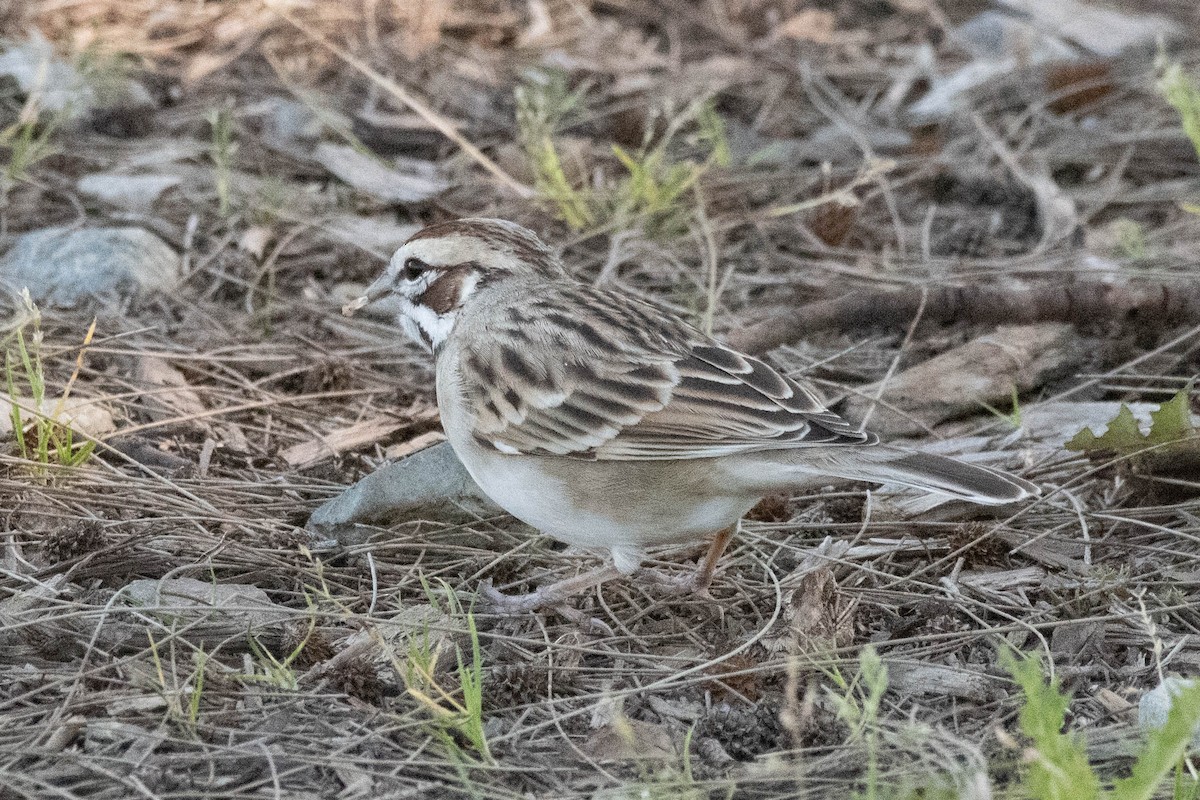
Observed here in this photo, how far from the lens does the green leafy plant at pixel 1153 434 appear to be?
5.45 meters

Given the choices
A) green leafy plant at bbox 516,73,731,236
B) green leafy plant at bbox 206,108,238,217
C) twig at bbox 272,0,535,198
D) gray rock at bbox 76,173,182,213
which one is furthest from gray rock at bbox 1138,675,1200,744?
gray rock at bbox 76,173,182,213

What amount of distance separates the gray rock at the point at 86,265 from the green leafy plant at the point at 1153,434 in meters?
4.43

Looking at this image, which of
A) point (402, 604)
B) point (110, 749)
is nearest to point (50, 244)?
point (402, 604)

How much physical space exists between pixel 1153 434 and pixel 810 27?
21.0 feet

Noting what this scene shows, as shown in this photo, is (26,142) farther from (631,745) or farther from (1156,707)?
(1156,707)

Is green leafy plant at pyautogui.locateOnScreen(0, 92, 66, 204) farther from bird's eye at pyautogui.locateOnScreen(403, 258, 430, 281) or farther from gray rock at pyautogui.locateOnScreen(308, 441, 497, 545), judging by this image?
gray rock at pyautogui.locateOnScreen(308, 441, 497, 545)

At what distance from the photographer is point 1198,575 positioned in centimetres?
509

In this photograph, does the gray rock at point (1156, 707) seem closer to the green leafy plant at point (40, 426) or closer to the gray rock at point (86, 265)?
the green leafy plant at point (40, 426)

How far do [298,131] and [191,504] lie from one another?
13.4 feet

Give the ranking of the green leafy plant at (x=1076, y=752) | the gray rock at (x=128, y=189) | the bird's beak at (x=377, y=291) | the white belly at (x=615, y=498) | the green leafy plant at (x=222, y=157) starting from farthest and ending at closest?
1. the gray rock at (x=128, y=189)
2. the green leafy plant at (x=222, y=157)
3. the bird's beak at (x=377, y=291)
4. the white belly at (x=615, y=498)
5. the green leafy plant at (x=1076, y=752)

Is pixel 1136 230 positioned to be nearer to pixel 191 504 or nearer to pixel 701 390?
pixel 701 390

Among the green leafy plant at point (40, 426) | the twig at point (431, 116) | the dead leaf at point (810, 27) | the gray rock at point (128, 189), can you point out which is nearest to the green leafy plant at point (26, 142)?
the gray rock at point (128, 189)

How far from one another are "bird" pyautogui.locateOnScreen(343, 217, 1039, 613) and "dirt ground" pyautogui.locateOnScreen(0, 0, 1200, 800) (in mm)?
390

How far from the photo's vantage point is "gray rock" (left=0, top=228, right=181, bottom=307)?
7.06 meters
